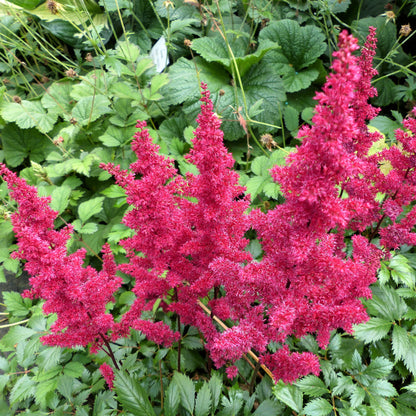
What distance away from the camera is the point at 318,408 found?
4.34ft

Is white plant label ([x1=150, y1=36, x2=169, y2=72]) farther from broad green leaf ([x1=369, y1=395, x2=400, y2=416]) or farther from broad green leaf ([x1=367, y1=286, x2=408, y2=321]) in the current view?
broad green leaf ([x1=369, y1=395, x2=400, y2=416])

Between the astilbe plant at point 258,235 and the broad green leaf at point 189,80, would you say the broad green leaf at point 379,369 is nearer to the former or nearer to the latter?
the astilbe plant at point 258,235

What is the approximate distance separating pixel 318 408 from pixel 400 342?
0.52m

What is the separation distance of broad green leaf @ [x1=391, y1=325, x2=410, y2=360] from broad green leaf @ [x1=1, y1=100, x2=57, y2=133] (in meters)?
2.67

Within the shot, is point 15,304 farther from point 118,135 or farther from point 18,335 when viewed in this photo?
point 118,135

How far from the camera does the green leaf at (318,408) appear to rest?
4.27ft

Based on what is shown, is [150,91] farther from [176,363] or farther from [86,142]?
[176,363]

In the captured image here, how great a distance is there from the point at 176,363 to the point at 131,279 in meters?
0.70

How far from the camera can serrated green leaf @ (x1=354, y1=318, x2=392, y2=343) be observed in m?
1.57

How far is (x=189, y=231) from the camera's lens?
1.31 m

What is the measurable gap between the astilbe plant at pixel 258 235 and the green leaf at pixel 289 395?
0.10m

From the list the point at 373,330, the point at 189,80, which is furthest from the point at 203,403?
the point at 189,80

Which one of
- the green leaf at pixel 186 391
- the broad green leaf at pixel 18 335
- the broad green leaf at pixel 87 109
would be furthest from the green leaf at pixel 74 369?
the broad green leaf at pixel 87 109

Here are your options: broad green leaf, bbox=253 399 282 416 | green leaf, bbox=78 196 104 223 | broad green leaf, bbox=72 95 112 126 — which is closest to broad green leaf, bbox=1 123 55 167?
broad green leaf, bbox=72 95 112 126
